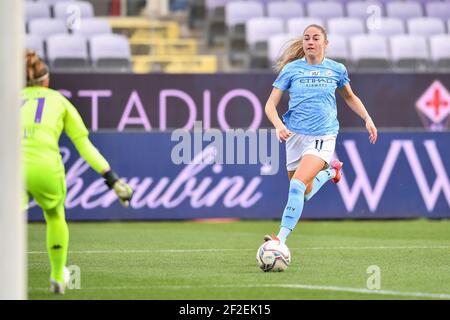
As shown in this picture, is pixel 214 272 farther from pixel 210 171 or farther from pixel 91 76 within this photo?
pixel 91 76

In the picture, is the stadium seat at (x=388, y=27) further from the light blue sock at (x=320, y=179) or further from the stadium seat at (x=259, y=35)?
the light blue sock at (x=320, y=179)

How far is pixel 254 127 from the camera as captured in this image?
60.4 feet

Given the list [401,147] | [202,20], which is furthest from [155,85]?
[202,20]

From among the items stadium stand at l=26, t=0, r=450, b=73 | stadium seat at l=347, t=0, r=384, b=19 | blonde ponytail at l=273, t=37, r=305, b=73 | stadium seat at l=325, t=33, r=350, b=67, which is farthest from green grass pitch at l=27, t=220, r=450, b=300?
stadium seat at l=347, t=0, r=384, b=19

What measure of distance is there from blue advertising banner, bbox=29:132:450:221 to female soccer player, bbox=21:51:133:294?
25.1 ft

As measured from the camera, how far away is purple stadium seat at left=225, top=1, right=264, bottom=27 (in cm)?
2217

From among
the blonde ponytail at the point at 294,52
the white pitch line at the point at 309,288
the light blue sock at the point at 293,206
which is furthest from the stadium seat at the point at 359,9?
the white pitch line at the point at 309,288

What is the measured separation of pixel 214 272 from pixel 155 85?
7.49m

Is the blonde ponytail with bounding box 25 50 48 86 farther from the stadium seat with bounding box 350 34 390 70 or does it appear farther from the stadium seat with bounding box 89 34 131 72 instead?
the stadium seat with bounding box 350 34 390 70

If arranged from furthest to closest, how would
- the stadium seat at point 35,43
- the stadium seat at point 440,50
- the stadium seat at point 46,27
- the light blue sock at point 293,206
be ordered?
1. the stadium seat at point 440,50
2. the stadium seat at point 46,27
3. the stadium seat at point 35,43
4. the light blue sock at point 293,206

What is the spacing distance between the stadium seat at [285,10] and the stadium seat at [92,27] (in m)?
2.94

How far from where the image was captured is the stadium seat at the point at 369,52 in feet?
69.0

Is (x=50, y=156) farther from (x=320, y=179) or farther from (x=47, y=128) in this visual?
(x=320, y=179)

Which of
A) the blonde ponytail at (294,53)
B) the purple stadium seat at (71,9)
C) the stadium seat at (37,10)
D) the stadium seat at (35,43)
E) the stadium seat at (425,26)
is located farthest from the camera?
the stadium seat at (425,26)
